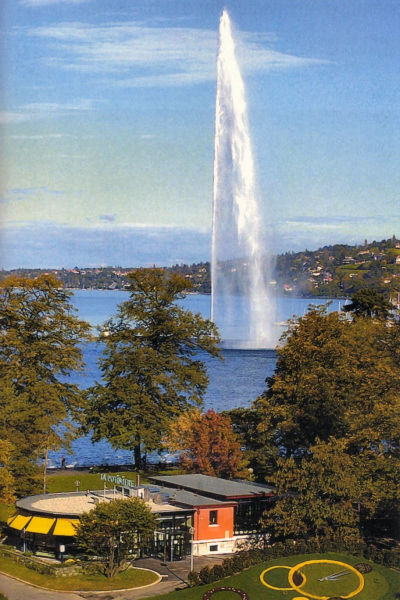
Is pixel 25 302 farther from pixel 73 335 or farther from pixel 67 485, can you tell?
pixel 67 485

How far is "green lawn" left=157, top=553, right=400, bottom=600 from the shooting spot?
79.7ft

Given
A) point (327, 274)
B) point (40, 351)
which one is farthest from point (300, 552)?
point (327, 274)

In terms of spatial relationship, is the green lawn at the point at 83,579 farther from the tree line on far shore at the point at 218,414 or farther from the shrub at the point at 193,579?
the tree line on far shore at the point at 218,414

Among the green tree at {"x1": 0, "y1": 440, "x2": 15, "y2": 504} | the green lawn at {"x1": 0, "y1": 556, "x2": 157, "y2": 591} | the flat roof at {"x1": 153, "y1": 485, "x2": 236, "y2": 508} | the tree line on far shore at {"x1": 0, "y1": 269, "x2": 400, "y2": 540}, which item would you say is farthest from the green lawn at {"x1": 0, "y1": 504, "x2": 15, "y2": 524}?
the flat roof at {"x1": 153, "y1": 485, "x2": 236, "y2": 508}

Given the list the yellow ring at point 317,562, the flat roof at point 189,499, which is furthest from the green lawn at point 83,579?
the yellow ring at point 317,562

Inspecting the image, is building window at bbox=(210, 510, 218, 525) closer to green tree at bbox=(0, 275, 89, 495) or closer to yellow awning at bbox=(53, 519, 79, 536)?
yellow awning at bbox=(53, 519, 79, 536)

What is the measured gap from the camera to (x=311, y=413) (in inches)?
1235

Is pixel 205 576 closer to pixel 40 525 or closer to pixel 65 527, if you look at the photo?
pixel 65 527

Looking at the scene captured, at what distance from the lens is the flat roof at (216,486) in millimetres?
29384

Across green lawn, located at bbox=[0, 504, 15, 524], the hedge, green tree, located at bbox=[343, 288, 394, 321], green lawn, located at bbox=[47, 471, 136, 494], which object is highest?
green tree, located at bbox=[343, 288, 394, 321]

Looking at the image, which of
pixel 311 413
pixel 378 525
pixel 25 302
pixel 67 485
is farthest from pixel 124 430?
pixel 378 525

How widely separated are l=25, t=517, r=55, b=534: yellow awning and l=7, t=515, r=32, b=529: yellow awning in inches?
9.2

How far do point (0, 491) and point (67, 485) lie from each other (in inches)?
244

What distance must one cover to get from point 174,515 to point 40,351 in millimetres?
10566
